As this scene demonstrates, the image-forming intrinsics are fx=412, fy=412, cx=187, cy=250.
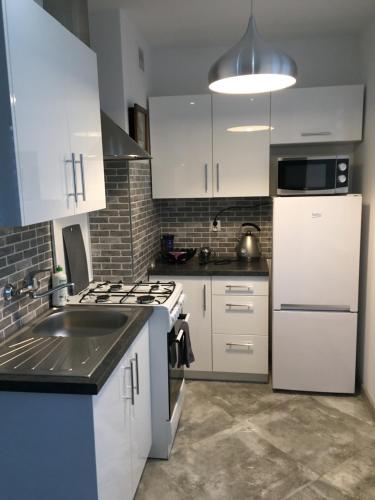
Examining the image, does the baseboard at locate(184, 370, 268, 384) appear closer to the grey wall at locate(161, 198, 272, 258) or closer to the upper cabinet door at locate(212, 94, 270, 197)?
the grey wall at locate(161, 198, 272, 258)

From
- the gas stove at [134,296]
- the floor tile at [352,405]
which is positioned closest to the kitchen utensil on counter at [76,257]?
the gas stove at [134,296]

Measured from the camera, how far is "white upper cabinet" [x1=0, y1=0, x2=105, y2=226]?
4.39 feet

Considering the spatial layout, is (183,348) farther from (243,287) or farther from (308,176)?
(308,176)

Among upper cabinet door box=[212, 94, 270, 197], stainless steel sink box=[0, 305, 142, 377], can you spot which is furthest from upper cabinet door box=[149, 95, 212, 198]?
stainless steel sink box=[0, 305, 142, 377]

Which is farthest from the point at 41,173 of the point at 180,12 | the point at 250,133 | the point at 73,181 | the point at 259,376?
the point at 259,376

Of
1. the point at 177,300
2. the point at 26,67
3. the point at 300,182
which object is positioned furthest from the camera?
the point at 300,182

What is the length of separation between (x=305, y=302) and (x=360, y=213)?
0.73 m

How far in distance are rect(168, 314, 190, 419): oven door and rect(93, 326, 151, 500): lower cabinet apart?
0.47ft

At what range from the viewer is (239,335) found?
10.5 ft

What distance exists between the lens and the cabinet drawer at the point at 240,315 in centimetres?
313

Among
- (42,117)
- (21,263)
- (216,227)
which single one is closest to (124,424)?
(21,263)

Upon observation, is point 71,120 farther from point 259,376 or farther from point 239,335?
point 259,376

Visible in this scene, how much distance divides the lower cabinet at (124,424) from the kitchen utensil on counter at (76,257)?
0.62 metres

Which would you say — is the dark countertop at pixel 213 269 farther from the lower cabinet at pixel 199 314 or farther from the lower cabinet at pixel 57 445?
the lower cabinet at pixel 57 445
